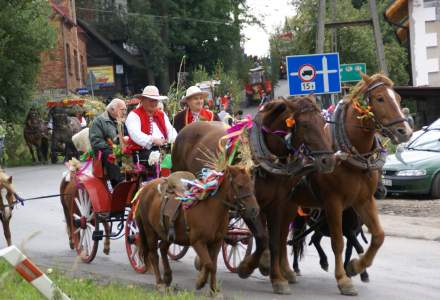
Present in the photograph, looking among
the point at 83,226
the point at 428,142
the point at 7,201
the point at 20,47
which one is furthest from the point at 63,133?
the point at 83,226

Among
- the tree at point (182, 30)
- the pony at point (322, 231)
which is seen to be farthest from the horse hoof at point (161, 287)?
the tree at point (182, 30)

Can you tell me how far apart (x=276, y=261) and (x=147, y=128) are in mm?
2772

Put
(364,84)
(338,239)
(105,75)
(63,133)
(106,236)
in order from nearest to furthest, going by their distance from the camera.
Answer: (338,239)
(364,84)
(106,236)
(63,133)
(105,75)

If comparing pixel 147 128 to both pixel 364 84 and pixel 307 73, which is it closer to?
pixel 364 84

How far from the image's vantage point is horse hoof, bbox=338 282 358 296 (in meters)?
9.02

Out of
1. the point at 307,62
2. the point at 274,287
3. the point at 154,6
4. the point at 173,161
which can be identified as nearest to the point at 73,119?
the point at 307,62

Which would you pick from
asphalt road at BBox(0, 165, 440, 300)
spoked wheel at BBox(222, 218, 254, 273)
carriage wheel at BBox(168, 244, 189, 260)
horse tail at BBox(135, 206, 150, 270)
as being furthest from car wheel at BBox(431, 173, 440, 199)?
horse tail at BBox(135, 206, 150, 270)

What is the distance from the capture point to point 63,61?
49.5m

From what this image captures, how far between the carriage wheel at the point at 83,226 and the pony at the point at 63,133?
19.8 m

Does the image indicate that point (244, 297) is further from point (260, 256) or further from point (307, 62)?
point (307, 62)

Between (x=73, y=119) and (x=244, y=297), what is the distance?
24139 mm

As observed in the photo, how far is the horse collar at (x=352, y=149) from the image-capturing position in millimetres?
9070

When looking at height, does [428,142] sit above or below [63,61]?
below

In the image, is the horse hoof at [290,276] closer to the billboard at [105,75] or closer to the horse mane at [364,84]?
the horse mane at [364,84]
